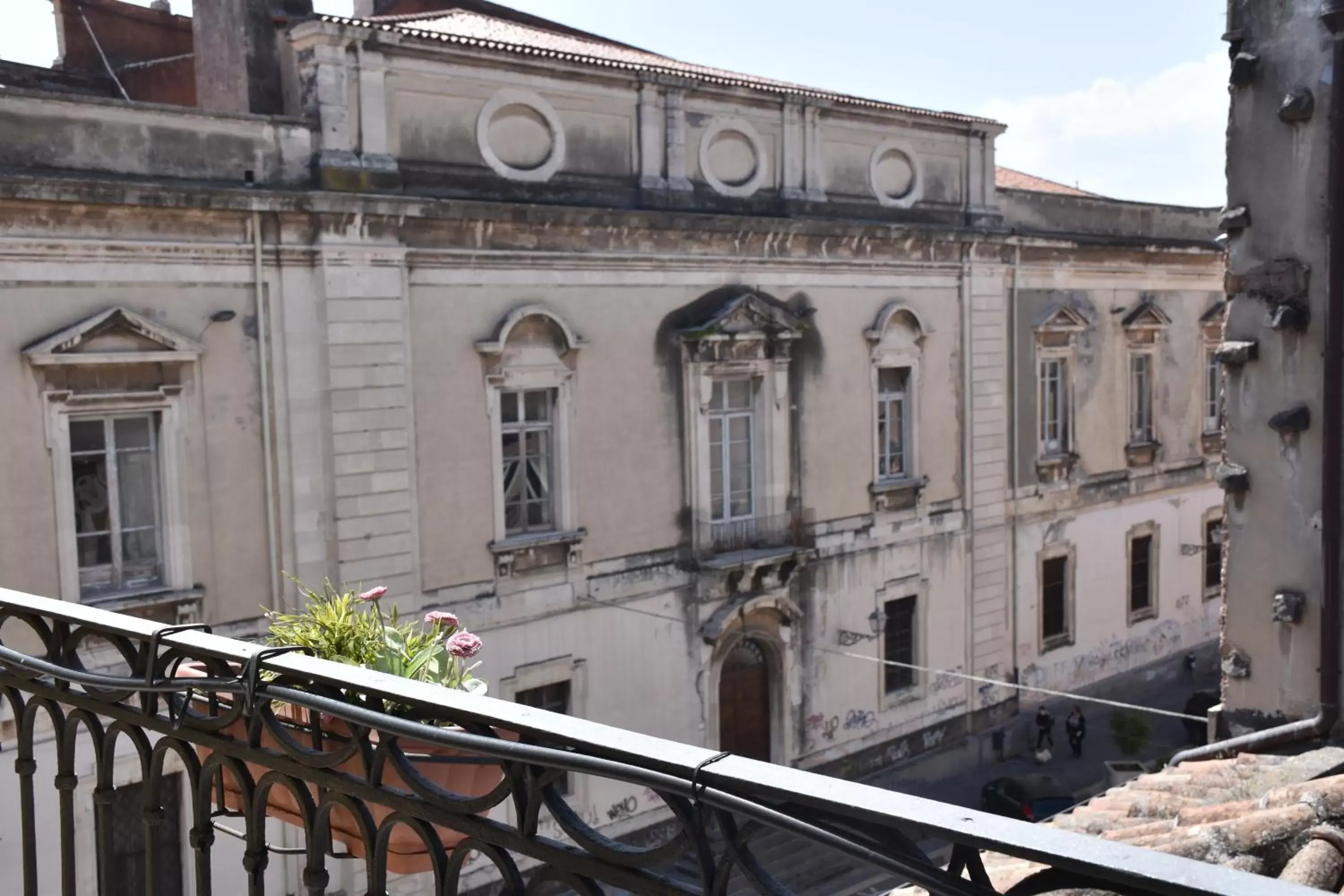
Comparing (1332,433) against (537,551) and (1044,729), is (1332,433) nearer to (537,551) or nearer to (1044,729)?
(537,551)

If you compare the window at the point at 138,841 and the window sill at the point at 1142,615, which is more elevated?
the window at the point at 138,841

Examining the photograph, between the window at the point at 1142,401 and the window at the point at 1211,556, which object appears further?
the window at the point at 1211,556

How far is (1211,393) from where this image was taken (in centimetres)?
2575

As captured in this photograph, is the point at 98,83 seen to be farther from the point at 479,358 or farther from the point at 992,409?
the point at 992,409

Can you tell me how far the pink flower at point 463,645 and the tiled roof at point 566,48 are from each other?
398 inches

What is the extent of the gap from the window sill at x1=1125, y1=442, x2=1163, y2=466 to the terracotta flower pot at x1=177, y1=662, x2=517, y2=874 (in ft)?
70.6

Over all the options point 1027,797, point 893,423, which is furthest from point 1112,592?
point 893,423

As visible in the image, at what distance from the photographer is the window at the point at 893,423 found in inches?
779

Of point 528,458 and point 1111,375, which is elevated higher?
point 1111,375

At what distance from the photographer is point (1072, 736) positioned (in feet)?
70.2

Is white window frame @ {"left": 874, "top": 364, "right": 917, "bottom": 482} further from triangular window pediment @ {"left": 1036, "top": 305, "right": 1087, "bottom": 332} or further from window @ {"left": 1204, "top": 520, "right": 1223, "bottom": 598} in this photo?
window @ {"left": 1204, "top": 520, "right": 1223, "bottom": 598}

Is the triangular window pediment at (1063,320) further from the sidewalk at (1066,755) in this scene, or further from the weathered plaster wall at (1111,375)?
the sidewalk at (1066,755)

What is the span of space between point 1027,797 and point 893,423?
582cm

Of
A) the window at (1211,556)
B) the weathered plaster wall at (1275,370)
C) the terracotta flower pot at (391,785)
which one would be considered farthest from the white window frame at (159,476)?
the window at (1211,556)
